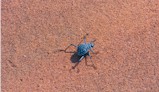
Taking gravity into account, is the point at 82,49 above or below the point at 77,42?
below

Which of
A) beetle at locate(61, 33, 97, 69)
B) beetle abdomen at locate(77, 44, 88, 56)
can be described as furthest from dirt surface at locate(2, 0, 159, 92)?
beetle abdomen at locate(77, 44, 88, 56)

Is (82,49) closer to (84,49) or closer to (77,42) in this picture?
(84,49)

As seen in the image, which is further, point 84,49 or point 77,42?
point 77,42

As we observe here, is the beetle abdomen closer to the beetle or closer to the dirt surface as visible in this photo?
the beetle

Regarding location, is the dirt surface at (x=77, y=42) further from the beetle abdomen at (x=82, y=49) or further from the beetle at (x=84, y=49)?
the beetle abdomen at (x=82, y=49)

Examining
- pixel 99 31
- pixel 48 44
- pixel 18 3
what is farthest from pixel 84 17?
pixel 18 3

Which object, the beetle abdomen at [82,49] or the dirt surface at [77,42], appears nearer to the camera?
the beetle abdomen at [82,49]

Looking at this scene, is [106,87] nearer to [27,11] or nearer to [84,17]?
[84,17]

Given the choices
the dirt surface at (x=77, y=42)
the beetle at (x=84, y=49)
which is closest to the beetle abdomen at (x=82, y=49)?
the beetle at (x=84, y=49)

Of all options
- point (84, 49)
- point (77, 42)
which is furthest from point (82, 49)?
point (77, 42)
